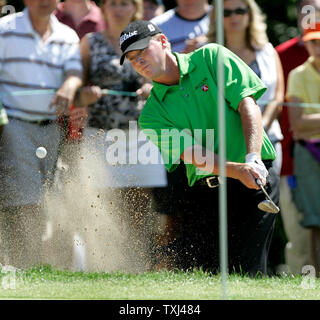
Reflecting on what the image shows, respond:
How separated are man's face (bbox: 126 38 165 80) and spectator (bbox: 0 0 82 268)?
1.46 meters

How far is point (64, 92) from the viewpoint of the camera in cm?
747

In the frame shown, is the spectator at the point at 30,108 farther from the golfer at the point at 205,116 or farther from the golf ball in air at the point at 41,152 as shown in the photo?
the golfer at the point at 205,116

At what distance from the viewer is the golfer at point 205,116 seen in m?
5.89

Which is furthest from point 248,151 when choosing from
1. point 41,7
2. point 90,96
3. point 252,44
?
point 41,7

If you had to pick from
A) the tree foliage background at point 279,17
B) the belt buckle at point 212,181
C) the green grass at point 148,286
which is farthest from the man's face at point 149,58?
the tree foliage background at point 279,17

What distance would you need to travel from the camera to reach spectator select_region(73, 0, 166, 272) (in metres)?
7.32

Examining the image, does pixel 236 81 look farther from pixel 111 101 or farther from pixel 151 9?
pixel 151 9

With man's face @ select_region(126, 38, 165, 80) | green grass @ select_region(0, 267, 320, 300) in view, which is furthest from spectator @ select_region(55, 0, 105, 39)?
green grass @ select_region(0, 267, 320, 300)

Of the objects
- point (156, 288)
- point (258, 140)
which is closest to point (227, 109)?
point (258, 140)

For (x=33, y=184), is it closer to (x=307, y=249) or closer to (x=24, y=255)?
(x=24, y=255)

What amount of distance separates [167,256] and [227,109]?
4.26ft

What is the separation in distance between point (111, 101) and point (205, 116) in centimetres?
159

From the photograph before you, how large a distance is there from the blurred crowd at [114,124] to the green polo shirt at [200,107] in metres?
0.76

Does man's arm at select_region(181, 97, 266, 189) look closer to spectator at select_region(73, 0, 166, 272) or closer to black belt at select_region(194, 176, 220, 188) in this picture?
black belt at select_region(194, 176, 220, 188)
